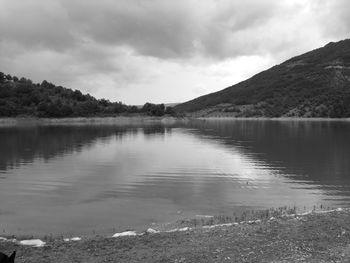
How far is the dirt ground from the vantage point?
8914 millimetres

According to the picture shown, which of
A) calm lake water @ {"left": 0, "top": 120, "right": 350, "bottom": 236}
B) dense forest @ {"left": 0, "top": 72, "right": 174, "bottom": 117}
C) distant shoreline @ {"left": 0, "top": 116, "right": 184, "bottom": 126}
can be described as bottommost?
calm lake water @ {"left": 0, "top": 120, "right": 350, "bottom": 236}

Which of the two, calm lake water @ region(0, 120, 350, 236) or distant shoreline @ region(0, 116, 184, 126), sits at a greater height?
distant shoreline @ region(0, 116, 184, 126)

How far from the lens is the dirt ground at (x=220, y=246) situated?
29.2 ft

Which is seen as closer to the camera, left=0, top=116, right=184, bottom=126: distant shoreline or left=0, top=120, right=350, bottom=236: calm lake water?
left=0, top=120, right=350, bottom=236: calm lake water

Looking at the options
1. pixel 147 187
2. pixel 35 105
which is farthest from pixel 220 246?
pixel 35 105

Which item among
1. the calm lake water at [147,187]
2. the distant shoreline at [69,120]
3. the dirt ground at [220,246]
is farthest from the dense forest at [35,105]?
the dirt ground at [220,246]

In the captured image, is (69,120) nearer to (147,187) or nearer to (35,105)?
(35,105)

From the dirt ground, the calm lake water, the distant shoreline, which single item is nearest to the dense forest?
the distant shoreline

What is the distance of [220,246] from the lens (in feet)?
31.6

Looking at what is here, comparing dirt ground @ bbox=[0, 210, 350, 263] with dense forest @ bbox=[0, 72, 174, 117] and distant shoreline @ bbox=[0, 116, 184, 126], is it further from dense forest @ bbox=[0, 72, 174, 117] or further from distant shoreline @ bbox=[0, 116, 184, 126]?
dense forest @ bbox=[0, 72, 174, 117]

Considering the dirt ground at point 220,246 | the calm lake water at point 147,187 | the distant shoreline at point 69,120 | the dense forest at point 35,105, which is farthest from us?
the dense forest at point 35,105

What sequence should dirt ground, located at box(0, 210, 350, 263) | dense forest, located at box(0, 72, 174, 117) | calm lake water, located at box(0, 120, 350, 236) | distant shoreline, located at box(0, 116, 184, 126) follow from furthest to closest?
dense forest, located at box(0, 72, 174, 117)
distant shoreline, located at box(0, 116, 184, 126)
calm lake water, located at box(0, 120, 350, 236)
dirt ground, located at box(0, 210, 350, 263)

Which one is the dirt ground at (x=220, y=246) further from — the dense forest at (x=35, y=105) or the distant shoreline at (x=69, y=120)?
the dense forest at (x=35, y=105)

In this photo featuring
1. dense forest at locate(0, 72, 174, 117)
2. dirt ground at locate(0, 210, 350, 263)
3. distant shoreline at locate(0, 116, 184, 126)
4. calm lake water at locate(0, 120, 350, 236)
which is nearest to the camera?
dirt ground at locate(0, 210, 350, 263)
